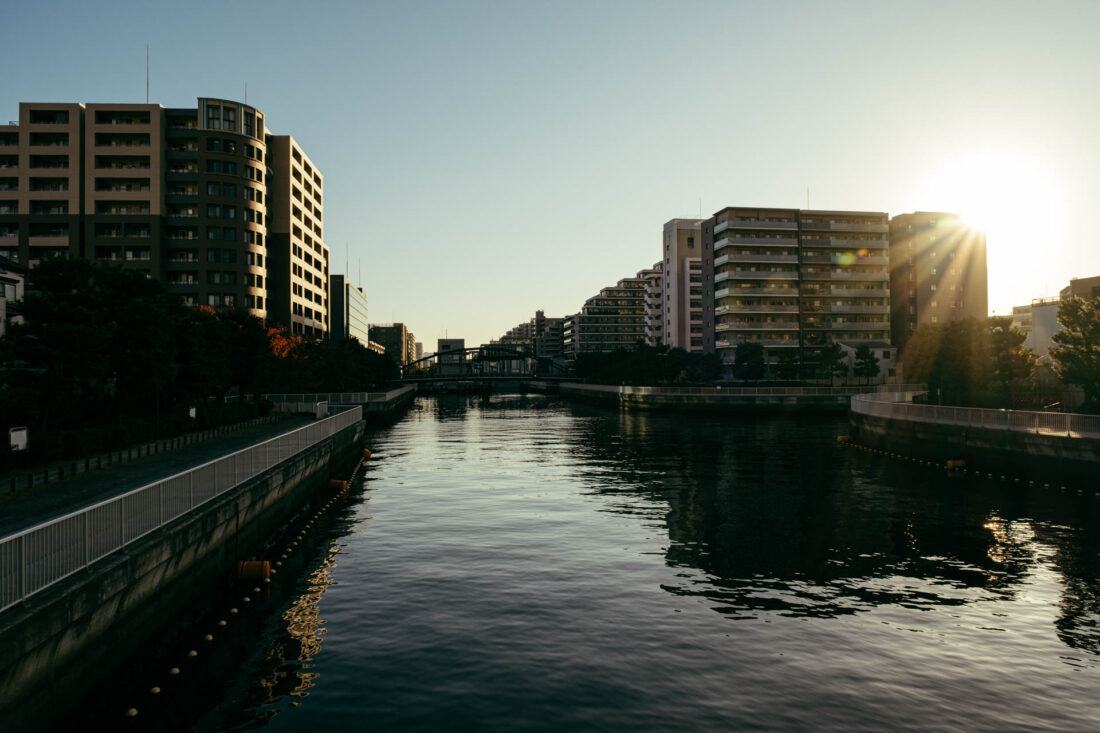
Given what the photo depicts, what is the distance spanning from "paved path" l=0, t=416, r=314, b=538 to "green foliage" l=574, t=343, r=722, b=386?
98893mm

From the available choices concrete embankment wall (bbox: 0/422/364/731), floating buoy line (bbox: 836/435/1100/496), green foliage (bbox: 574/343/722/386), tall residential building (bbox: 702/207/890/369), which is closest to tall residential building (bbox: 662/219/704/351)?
green foliage (bbox: 574/343/722/386)

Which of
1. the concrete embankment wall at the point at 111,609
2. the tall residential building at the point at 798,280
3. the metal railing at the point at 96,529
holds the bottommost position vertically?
the concrete embankment wall at the point at 111,609

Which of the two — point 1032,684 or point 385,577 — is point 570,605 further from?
point 1032,684

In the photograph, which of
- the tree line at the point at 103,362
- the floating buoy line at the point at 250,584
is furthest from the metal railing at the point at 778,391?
the floating buoy line at the point at 250,584

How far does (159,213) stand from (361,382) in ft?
128

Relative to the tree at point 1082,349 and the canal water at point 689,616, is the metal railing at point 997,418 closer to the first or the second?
the canal water at point 689,616

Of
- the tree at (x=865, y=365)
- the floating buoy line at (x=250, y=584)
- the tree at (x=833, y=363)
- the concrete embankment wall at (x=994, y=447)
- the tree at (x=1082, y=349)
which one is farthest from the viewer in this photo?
the tree at (x=833, y=363)

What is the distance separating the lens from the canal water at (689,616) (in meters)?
11.9

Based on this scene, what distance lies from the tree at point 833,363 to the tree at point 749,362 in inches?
419

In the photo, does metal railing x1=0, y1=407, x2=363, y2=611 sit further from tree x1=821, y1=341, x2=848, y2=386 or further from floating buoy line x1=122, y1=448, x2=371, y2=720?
tree x1=821, y1=341, x2=848, y2=386

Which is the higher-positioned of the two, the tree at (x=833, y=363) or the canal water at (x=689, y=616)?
the tree at (x=833, y=363)

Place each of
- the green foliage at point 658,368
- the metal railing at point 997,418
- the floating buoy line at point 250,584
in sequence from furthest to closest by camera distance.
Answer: the green foliage at point 658,368
the metal railing at point 997,418
the floating buoy line at point 250,584

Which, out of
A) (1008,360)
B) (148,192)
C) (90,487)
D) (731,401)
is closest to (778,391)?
(731,401)

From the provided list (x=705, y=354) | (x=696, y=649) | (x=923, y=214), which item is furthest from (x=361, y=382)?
(x=923, y=214)
